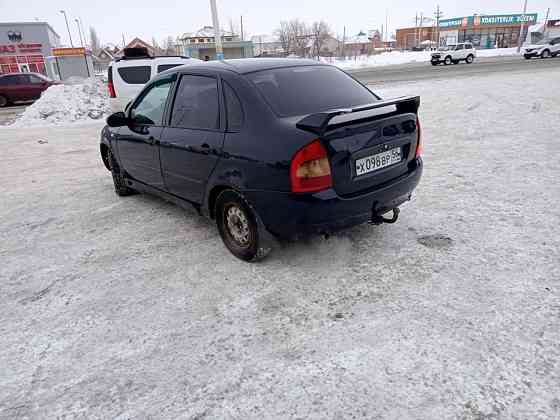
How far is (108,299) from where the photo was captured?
3027 mm

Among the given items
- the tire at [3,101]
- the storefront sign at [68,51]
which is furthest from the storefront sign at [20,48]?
the tire at [3,101]

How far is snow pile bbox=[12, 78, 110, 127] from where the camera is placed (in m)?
14.3

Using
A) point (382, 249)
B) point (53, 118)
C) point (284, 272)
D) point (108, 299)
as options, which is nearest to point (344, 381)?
point (284, 272)

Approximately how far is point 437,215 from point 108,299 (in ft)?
10.6

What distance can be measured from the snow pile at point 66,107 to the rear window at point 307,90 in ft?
43.6

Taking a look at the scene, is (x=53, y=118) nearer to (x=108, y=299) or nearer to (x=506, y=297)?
(x=108, y=299)

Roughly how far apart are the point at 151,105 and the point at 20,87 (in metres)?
19.3

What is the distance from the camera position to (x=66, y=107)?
48.8 feet

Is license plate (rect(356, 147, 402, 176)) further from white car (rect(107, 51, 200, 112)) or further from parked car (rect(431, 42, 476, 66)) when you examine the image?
parked car (rect(431, 42, 476, 66))

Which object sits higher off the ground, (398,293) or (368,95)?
(368,95)

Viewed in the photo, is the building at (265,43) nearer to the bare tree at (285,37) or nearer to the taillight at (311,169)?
the bare tree at (285,37)

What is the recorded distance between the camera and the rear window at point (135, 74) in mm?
10594

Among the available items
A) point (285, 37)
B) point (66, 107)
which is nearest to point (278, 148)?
point (66, 107)

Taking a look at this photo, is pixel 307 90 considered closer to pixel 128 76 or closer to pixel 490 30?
pixel 128 76
